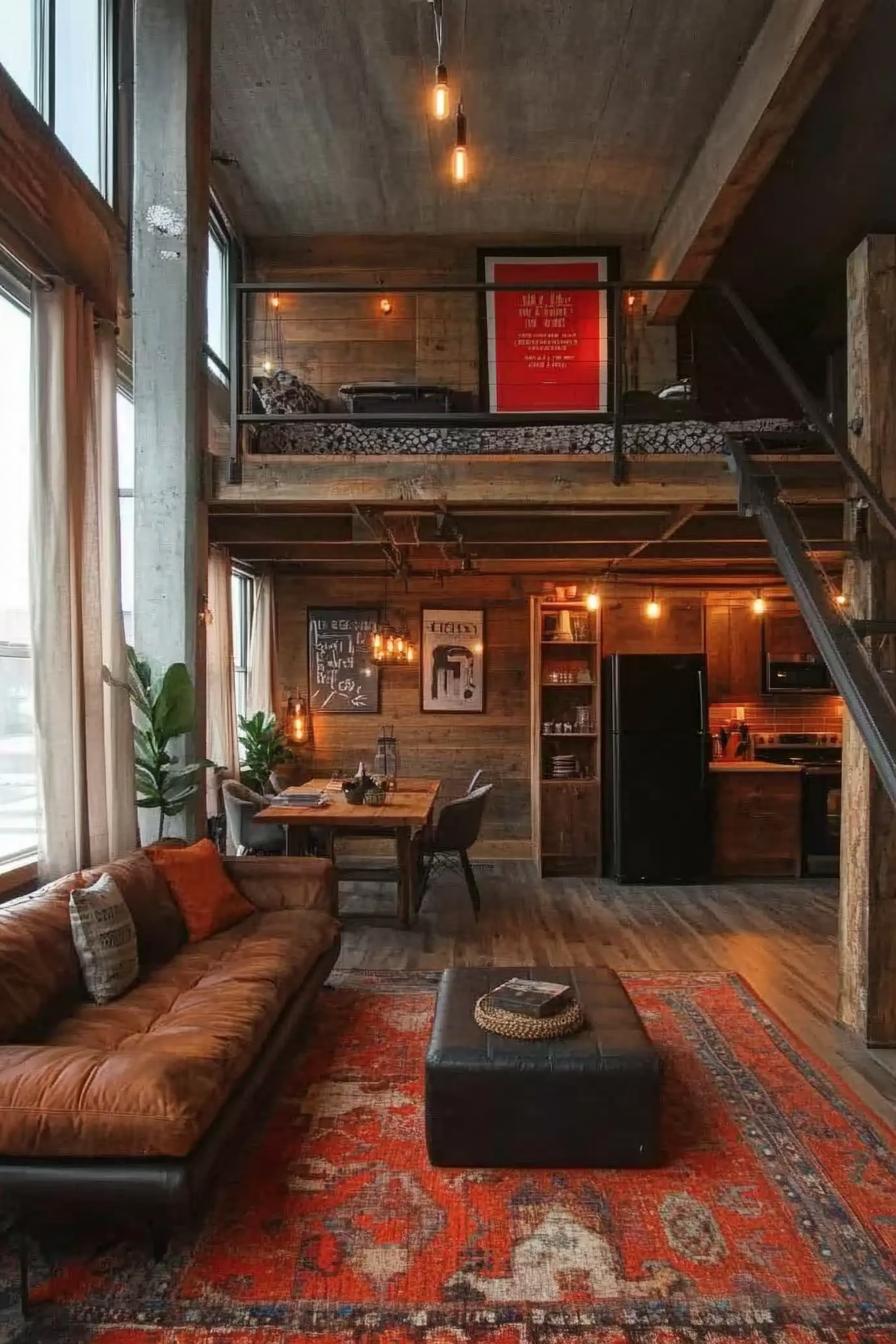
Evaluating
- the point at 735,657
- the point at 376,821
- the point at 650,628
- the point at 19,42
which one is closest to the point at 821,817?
the point at 735,657

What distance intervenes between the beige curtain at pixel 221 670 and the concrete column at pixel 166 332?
174 centimetres

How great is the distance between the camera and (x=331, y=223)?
6.73 m

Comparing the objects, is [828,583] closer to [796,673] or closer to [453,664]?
[796,673]

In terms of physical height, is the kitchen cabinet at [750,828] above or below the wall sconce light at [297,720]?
below

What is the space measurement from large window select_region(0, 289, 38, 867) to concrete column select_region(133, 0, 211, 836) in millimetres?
792

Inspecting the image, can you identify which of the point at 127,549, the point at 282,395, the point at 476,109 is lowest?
the point at 127,549

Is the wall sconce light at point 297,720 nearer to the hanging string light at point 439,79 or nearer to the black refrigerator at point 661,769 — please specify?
the black refrigerator at point 661,769

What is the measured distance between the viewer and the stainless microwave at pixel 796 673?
25.2 ft

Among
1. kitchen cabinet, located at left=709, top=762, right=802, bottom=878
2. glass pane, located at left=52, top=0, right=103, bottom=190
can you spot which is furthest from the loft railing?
kitchen cabinet, located at left=709, top=762, right=802, bottom=878

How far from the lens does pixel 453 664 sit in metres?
8.10

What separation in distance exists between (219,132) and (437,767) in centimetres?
516

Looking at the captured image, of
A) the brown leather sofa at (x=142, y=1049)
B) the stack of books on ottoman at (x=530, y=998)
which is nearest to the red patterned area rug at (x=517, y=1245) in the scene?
the brown leather sofa at (x=142, y=1049)

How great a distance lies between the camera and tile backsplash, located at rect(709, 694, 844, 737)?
7891mm

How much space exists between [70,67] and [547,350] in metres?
3.59
